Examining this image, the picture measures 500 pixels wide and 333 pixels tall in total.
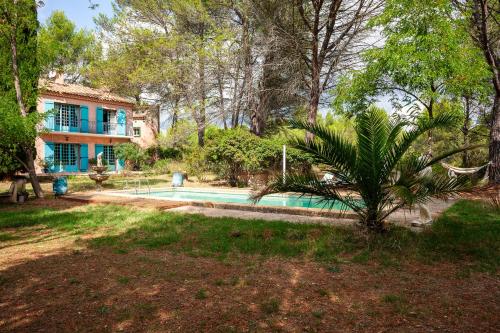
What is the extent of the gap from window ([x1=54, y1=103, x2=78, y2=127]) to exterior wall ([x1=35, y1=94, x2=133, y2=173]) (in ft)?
1.85

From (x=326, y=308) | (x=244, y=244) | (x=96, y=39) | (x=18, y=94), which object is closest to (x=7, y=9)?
(x=18, y=94)

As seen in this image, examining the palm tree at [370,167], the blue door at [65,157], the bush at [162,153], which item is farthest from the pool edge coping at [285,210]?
the blue door at [65,157]

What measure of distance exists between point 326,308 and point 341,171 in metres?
2.68

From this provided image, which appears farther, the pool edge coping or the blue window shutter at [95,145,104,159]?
the blue window shutter at [95,145,104,159]

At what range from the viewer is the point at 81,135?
27.3 m

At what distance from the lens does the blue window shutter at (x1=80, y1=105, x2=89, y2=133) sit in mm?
26969

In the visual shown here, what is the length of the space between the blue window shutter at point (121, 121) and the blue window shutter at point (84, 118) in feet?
9.22

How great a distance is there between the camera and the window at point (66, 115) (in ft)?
85.0

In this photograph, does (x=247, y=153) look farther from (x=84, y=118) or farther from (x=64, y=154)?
(x=64, y=154)

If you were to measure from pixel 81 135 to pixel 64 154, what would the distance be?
1.95 m

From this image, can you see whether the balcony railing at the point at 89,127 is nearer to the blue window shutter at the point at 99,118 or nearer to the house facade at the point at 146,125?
the blue window shutter at the point at 99,118

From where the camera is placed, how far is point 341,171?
554 centimetres

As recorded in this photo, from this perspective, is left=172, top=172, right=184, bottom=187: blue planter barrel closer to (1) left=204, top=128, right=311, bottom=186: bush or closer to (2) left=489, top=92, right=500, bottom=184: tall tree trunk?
(1) left=204, top=128, right=311, bottom=186: bush

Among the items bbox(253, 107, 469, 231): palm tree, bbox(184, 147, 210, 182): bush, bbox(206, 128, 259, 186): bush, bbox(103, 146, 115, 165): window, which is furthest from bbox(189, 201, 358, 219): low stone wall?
bbox(103, 146, 115, 165): window
